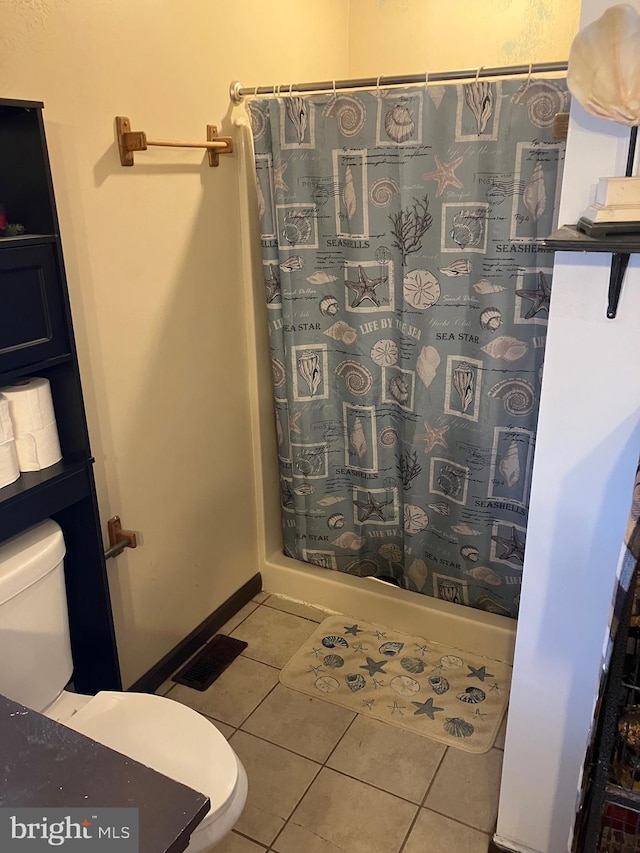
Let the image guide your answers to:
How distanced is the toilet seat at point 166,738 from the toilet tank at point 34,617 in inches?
4.5

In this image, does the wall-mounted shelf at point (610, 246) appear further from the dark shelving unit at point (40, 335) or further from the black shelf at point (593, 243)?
the dark shelving unit at point (40, 335)

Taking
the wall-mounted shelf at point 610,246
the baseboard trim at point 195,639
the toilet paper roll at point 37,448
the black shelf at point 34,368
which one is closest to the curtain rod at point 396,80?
the wall-mounted shelf at point 610,246

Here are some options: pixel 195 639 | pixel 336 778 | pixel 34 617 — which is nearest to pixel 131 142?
pixel 34 617

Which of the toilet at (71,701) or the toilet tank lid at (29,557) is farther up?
the toilet tank lid at (29,557)

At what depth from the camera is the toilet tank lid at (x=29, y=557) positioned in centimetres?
143

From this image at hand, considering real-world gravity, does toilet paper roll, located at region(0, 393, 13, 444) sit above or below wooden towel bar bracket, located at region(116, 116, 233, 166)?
below

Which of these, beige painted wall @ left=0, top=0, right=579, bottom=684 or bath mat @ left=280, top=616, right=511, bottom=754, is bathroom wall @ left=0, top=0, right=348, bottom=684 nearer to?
beige painted wall @ left=0, top=0, right=579, bottom=684

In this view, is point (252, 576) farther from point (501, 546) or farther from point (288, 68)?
point (288, 68)

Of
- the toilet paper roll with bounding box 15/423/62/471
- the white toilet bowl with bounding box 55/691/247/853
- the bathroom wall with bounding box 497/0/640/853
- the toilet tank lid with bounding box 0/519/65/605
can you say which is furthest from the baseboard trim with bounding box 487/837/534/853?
the toilet paper roll with bounding box 15/423/62/471

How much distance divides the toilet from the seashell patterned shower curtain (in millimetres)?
1062

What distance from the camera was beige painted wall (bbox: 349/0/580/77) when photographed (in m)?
2.34

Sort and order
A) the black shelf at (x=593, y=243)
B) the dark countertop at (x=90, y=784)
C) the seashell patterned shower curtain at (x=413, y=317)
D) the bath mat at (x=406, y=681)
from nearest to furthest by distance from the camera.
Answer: the dark countertop at (x=90, y=784) < the black shelf at (x=593, y=243) < the seashell patterned shower curtain at (x=413, y=317) < the bath mat at (x=406, y=681)

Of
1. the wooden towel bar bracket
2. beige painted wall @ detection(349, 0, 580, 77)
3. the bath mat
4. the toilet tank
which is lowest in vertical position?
the bath mat

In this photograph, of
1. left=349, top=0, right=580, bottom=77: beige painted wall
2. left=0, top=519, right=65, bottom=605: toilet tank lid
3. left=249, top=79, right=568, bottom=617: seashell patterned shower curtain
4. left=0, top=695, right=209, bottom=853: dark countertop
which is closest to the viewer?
left=0, top=695, right=209, bottom=853: dark countertop
